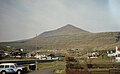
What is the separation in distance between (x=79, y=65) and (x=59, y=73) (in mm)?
3376

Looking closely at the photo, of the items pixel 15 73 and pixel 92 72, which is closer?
pixel 92 72

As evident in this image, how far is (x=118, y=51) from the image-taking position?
79250 mm

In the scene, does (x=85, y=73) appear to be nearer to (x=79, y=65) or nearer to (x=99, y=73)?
(x=99, y=73)

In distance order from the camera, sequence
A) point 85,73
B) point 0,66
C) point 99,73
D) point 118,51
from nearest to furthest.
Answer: point 85,73, point 99,73, point 0,66, point 118,51

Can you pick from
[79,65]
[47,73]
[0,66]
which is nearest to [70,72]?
[79,65]

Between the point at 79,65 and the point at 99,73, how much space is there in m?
4.63

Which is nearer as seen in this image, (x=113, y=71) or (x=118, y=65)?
(x=113, y=71)

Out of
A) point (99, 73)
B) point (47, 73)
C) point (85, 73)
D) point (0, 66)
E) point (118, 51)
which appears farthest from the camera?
point (118, 51)

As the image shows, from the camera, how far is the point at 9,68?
123 ft

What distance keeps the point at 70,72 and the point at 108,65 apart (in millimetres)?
10063

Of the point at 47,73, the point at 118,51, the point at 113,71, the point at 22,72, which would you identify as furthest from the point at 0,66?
the point at 118,51

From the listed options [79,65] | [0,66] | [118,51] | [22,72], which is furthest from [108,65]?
[118,51]

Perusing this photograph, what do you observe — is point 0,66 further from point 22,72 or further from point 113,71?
point 113,71

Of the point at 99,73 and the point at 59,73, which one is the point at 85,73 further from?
the point at 59,73
